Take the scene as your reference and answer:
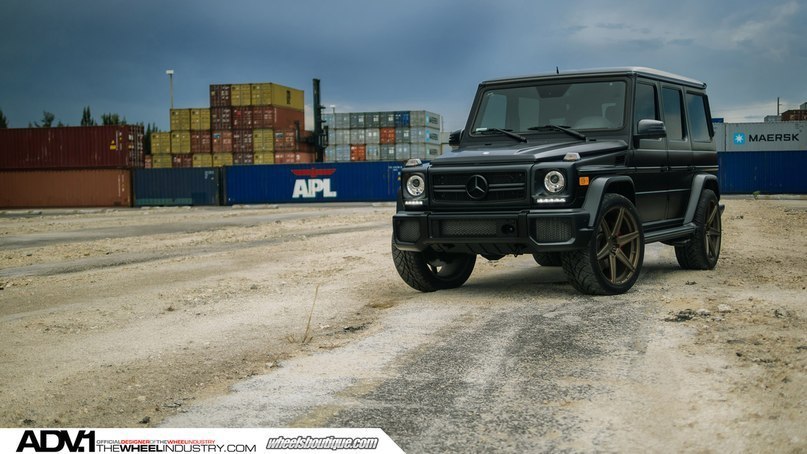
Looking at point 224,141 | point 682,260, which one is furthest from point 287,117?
point 682,260

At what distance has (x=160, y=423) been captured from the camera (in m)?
4.37

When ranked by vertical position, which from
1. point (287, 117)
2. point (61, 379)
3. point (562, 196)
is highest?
point (287, 117)

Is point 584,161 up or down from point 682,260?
up

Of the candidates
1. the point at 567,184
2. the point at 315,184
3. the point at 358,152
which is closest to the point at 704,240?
the point at 567,184

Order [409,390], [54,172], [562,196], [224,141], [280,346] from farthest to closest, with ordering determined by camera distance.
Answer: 1. [224,141]
2. [54,172]
3. [562,196]
4. [280,346]
5. [409,390]

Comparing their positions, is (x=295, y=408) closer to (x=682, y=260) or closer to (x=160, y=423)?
(x=160, y=423)

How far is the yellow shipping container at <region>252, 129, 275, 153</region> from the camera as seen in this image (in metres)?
53.2

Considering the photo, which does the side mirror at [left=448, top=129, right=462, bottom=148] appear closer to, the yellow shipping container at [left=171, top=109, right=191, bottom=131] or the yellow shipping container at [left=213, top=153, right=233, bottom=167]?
the yellow shipping container at [left=213, top=153, right=233, bottom=167]

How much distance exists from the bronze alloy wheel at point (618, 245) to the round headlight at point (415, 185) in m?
1.72

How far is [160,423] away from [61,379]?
1492mm

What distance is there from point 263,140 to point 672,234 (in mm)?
46168

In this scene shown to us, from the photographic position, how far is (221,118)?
180 ft

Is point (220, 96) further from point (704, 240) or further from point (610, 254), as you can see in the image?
point (610, 254)

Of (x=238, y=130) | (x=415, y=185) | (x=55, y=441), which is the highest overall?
(x=238, y=130)
